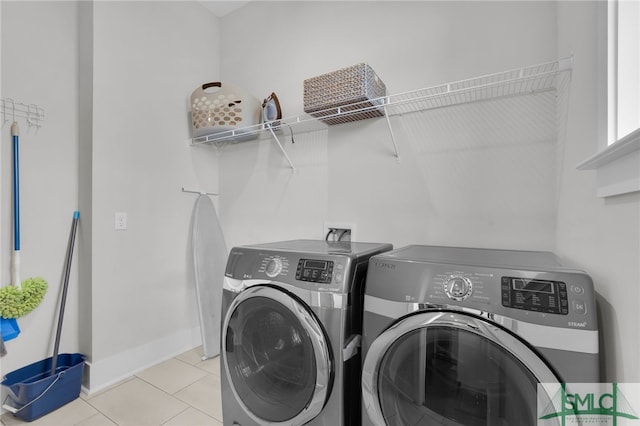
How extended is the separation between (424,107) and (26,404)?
8.58ft

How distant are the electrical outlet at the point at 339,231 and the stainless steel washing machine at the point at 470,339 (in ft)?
2.81

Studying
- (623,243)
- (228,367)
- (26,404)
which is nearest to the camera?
(623,243)

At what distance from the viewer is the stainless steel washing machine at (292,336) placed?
1.10 m

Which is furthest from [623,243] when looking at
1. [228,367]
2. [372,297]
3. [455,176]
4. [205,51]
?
[205,51]

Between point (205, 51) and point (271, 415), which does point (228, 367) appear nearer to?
point (271, 415)

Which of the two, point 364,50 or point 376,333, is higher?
point 364,50

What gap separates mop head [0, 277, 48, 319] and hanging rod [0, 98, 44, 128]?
906 millimetres

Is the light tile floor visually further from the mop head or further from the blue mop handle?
the blue mop handle

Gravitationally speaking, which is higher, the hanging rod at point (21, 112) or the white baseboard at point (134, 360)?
the hanging rod at point (21, 112)

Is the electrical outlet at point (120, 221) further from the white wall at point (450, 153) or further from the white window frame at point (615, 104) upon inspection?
the white window frame at point (615, 104)

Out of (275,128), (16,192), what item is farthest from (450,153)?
(16,192)

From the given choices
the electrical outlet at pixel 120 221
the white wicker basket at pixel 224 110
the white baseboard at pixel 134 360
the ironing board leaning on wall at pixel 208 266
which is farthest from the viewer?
the ironing board leaning on wall at pixel 208 266

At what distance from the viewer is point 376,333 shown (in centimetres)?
102

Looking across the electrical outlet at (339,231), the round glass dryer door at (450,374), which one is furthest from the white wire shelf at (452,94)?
the round glass dryer door at (450,374)
